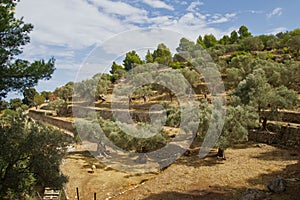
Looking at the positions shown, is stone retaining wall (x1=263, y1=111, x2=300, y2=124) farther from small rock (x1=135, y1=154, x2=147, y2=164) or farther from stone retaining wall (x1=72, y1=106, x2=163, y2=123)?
small rock (x1=135, y1=154, x2=147, y2=164)

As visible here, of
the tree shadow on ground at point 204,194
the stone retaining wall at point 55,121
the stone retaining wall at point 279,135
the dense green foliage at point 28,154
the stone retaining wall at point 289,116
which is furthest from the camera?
the stone retaining wall at point 55,121

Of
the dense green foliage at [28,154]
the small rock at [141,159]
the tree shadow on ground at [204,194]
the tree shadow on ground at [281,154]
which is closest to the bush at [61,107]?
the small rock at [141,159]

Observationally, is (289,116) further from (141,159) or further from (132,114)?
(132,114)

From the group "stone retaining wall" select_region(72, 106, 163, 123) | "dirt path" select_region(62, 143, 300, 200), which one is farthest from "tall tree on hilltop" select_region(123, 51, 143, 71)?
"dirt path" select_region(62, 143, 300, 200)

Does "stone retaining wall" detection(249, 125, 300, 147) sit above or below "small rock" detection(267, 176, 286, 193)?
above

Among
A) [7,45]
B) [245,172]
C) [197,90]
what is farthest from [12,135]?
[197,90]

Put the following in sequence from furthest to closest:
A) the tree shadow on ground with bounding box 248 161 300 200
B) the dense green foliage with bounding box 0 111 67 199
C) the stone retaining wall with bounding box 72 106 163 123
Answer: the stone retaining wall with bounding box 72 106 163 123
the tree shadow on ground with bounding box 248 161 300 200
the dense green foliage with bounding box 0 111 67 199

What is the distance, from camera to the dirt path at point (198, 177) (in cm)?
1315

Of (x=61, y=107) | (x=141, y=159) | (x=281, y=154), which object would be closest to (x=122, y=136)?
(x=141, y=159)

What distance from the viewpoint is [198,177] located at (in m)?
15.4

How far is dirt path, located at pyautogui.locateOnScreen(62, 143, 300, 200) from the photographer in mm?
13148

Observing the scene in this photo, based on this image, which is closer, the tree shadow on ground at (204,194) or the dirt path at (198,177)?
the tree shadow on ground at (204,194)

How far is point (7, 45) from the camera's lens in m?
8.45

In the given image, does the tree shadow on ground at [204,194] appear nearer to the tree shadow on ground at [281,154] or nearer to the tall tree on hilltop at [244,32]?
the tree shadow on ground at [281,154]
